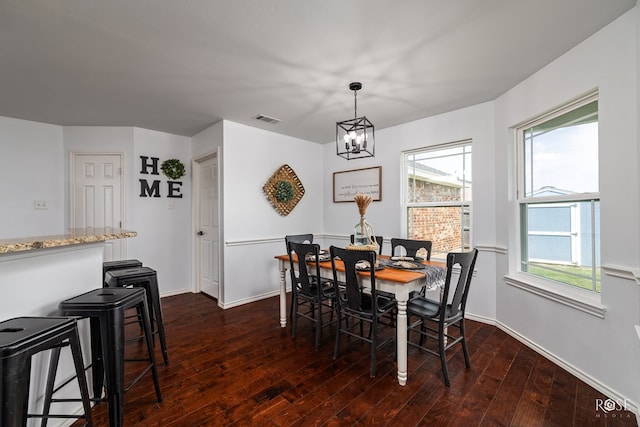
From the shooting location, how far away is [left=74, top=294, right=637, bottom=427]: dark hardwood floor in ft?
5.37

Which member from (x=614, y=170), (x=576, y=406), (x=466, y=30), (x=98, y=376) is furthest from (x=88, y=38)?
(x=576, y=406)

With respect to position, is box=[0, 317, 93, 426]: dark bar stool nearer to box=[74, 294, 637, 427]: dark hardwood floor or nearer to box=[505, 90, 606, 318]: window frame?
box=[74, 294, 637, 427]: dark hardwood floor

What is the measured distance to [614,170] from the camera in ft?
5.83

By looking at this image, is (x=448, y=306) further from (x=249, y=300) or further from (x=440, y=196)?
(x=249, y=300)

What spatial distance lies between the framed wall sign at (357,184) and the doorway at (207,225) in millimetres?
1850

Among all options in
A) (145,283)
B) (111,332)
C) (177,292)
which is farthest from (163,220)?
(111,332)

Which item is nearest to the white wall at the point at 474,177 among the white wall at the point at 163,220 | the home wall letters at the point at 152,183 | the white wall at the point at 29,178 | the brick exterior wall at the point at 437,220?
the brick exterior wall at the point at 437,220

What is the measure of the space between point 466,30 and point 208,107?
2.55 metres

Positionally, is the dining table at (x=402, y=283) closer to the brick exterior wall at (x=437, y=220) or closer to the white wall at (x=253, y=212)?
Result: the brick exterior wall at (x=437, y=220)

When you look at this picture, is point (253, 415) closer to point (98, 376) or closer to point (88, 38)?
point (98, 376)

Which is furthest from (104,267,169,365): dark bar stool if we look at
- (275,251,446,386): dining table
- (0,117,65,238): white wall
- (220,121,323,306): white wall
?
(0,117,65,238): white wall

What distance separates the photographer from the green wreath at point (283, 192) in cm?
403

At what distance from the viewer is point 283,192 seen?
160 inches

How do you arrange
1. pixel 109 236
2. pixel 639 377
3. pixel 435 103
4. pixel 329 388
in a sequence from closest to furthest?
pixel 639 377, pixel 109 236, pixel 329 388, pixel 435 103
